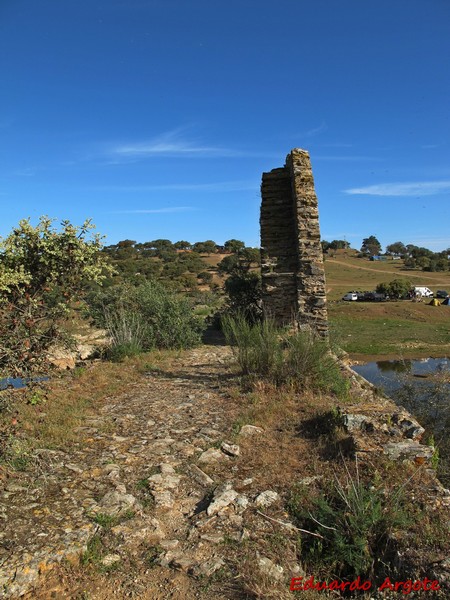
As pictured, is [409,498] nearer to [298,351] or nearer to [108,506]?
[108,506]

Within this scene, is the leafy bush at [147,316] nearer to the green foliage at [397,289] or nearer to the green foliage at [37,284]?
the green foliage at [37,284]

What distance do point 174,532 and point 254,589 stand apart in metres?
0.83

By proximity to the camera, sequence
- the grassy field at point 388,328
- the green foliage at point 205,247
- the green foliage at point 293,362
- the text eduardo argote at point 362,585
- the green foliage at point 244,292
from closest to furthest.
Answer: the text eduardo argote at point 362,585
the green foliage at point 293,362
the green foliage at point 244,292
the grassy field at point 388,328
the green foliage at point 205,247

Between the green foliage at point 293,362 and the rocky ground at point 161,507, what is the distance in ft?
3.40

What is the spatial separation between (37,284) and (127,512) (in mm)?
1932

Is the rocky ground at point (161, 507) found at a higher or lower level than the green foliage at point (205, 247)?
lower

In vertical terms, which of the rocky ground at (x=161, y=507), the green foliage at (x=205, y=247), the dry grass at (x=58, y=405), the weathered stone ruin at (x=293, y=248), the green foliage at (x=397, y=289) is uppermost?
the green foliage at (x=205, y=247)

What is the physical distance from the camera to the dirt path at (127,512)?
2662mm

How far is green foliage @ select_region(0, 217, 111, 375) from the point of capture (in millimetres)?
3133

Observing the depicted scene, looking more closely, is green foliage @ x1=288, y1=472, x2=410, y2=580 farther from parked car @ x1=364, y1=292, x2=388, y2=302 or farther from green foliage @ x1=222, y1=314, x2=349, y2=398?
parked car @ x1=364, y1=292, x2=388, y2=302

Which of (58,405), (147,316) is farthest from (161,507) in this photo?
(147,316)

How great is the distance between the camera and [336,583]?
9.38 ft

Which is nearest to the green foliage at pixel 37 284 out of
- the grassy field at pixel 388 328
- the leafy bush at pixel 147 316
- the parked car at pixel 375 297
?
the leafy bush at pixel 147 316

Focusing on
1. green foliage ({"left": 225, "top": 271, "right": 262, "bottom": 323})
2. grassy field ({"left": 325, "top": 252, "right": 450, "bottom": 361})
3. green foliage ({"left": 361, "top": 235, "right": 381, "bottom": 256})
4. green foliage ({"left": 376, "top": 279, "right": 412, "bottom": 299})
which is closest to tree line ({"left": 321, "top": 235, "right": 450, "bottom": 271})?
green foliage ({"left": 361, "top": 235, "right": 381, "bottom": 256})
